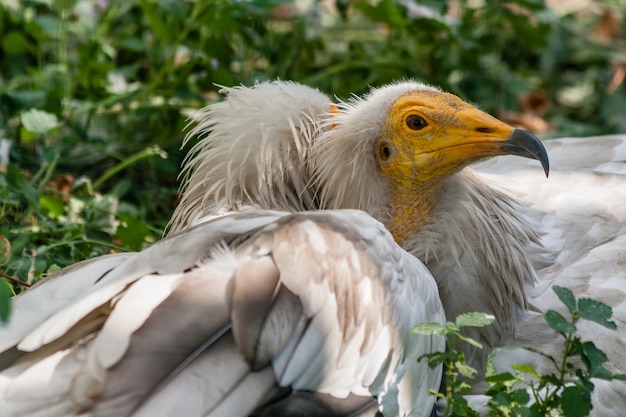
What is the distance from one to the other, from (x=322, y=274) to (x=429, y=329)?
0.28 metres

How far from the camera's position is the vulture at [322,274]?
7.64ft

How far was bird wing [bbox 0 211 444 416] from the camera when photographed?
90.5 inches

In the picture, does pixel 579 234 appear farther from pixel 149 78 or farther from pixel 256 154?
pixel 149 78

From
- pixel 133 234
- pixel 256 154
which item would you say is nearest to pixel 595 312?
pixel 256 154

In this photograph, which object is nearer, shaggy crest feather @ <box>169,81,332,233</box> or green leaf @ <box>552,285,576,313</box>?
green leaf @ <box>552,285,576,313</box>

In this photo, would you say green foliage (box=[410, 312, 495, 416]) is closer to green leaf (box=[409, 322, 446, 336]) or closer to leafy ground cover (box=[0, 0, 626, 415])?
green leaf (box=[409, 322, 446, 336])

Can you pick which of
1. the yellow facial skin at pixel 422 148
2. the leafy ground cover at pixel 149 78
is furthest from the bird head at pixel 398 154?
the leafy ground cover at pixel 149 78

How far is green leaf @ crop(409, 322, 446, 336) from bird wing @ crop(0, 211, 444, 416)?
10 cm

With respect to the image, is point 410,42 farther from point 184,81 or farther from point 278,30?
point 184,81

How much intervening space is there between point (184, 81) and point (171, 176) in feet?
1.53

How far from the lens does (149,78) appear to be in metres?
5.42

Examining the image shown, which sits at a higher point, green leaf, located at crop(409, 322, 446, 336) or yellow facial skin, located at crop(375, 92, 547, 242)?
yellow facial skin, located at crop(375, 92, 547, 242)

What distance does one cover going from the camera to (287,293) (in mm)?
2424

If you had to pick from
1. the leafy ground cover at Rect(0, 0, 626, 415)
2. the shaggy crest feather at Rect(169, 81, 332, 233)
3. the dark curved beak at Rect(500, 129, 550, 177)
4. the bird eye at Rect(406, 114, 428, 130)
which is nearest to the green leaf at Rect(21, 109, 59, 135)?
the leafy ground cover at Rect(0, 0, 626, 415)
